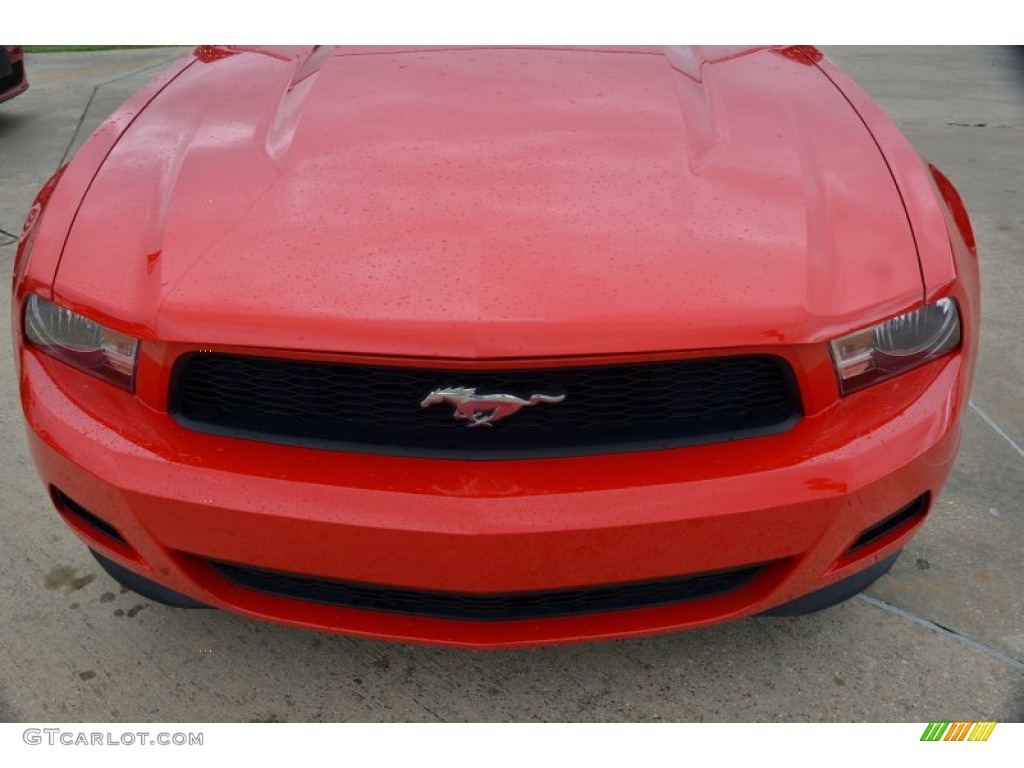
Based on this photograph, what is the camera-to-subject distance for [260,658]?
6.80 feet

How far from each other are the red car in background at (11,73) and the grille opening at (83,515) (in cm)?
561

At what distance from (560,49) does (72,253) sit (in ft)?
4.18

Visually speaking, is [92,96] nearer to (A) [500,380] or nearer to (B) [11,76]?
(B) [11,76]

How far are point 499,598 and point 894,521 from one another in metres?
0.72

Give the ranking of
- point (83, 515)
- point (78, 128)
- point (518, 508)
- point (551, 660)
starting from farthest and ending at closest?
point (78, 128)
point (551, 660)
point (83, 515)
point (518, 508)

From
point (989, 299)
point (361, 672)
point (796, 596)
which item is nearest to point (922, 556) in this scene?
point (796, 596)

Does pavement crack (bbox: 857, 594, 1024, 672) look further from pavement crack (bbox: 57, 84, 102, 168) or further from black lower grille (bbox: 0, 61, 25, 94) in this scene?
black lower grille (bbox: 0, 61, 25, 94)

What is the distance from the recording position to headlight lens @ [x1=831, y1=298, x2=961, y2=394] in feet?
5.40

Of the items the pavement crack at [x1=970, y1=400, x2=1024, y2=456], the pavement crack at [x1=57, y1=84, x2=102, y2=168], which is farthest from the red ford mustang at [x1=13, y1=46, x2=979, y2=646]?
the pavement crack at [x1=57, y1=84, x2=102, y2=168]

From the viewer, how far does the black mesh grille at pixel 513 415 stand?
1591 mm

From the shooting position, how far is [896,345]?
5.59 feet

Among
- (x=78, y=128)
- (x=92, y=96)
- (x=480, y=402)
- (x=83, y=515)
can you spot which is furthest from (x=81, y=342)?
(x=92, y=96)

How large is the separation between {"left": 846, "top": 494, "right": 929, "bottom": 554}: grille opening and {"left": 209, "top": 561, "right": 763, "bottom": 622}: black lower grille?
0.63 ft

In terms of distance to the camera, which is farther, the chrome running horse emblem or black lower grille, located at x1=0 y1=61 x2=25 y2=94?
black lower grille, located at x1=0 y1=61 x2=25 y2=94
